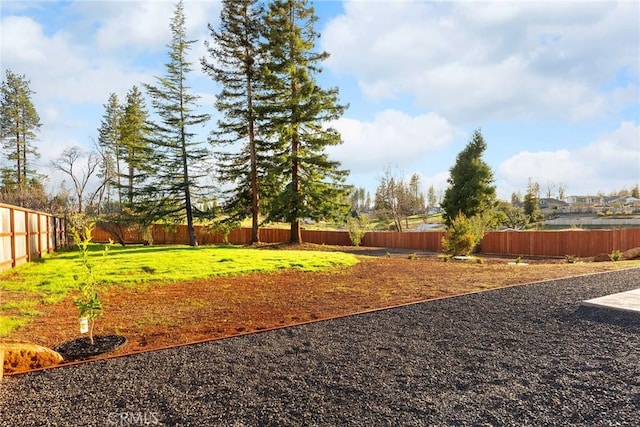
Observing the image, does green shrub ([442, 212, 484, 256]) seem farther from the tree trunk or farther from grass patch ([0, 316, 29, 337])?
grass patch ([0, 316, 29, 337])

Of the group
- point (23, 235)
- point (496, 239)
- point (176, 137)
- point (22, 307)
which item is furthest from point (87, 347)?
point (176, 137)

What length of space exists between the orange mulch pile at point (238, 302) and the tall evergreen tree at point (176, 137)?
1622cm

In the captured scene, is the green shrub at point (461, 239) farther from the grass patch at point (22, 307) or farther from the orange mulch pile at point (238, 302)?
the grass patch at point (22, 307)

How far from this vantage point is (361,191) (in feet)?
327

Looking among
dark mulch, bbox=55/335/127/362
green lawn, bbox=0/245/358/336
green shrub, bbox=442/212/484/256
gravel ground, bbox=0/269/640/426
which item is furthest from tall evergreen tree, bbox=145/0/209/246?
gravel ground, bbox=0/269/640/426

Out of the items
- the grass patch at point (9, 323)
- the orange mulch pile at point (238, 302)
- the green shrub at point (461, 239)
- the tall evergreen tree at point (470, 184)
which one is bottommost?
the orange mulch pile at point (238, 302)

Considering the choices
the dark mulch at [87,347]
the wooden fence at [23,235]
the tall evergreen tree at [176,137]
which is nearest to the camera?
the dark mulch at [87,347]

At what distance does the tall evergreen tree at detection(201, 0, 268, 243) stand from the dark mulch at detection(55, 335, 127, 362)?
55.6 ft

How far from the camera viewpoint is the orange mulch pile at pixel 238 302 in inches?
183

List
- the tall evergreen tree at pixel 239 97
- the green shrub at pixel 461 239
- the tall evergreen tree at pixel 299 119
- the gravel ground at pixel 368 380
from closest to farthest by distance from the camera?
the gravel ground at pixel 368 380, the green shrub at pixel 461 239, the tall evergreen tree at pixel 299 119, the tall evergreen tree at pixel 239 97

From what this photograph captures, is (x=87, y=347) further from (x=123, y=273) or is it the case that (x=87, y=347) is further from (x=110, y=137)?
(x=110, y=137)

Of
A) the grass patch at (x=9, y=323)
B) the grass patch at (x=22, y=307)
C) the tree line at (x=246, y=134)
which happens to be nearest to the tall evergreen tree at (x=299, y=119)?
the tree line at (x=246, y=134)

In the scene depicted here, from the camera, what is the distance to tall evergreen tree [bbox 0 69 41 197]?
29.4m

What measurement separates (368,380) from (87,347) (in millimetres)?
3036
